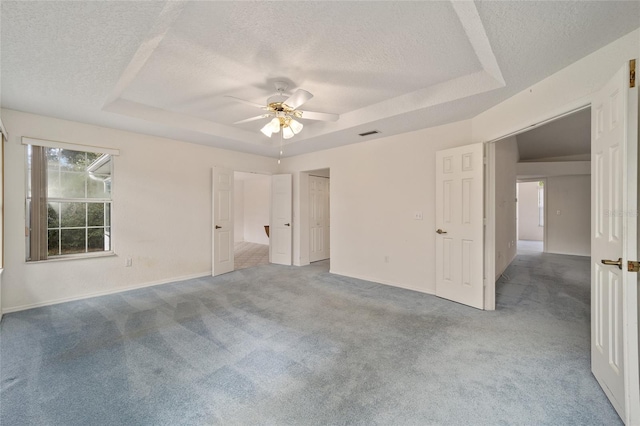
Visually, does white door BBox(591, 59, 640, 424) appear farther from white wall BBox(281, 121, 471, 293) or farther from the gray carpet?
white wall BBox(281, 121, 471, 293)

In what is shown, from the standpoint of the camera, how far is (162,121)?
3.65 metres

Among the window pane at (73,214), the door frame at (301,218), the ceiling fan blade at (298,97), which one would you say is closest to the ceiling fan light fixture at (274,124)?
the ceiling fan blade at (298,97)

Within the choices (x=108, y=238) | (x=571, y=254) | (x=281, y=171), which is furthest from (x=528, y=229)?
(x=108, y=238)

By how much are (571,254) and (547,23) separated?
7.68 metres

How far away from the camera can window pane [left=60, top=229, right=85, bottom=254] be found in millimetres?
3572

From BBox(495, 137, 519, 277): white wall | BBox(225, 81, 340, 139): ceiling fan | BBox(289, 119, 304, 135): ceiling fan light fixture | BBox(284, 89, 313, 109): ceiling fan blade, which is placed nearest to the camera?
BBox(284, 89, 313, 109): ceiling fan blade

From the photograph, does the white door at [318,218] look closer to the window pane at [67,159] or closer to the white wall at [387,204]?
the white wall at [387,204]

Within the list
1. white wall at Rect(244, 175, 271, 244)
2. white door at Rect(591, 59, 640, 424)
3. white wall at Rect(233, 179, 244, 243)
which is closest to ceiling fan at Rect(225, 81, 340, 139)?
white door at Rect(591, 59, 640, 424)

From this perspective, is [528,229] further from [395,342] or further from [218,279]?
[218,279]

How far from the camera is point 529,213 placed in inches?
395


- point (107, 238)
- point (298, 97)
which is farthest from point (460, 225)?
point (107, 238)

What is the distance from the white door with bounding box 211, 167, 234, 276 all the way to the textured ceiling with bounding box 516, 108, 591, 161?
5.65 m

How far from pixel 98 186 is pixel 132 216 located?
60 centimetres

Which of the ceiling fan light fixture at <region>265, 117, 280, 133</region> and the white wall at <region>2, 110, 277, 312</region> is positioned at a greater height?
the ceiling fan light fixture at <region>265, 117, 280, 133</region>
